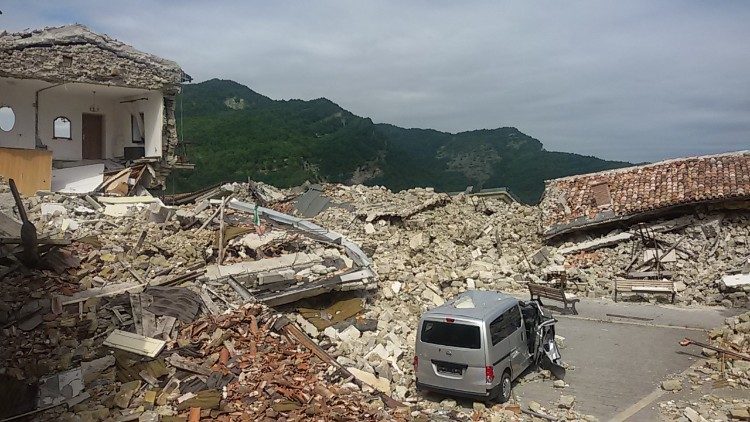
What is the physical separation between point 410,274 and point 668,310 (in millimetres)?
8063

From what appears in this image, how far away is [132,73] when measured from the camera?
2228cm

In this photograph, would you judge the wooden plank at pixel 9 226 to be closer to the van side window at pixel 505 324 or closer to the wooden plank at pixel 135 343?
the wooden plank at pixel 135 343

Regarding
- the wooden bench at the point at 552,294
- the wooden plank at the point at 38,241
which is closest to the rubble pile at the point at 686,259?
the wooden bench at the point at 552,294

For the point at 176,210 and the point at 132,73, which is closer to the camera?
the point at 176,210

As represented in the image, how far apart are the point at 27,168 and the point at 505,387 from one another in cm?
1840

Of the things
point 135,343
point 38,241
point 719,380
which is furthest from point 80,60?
point 719,380

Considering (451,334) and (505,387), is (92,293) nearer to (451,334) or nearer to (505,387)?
(451,334)

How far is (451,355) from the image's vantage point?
387 inches

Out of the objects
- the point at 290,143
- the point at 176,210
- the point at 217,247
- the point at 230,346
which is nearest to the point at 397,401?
the point at 230,346

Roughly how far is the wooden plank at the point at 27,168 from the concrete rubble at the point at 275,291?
101 inches

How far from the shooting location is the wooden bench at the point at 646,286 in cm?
1806

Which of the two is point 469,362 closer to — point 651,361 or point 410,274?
point 651,361

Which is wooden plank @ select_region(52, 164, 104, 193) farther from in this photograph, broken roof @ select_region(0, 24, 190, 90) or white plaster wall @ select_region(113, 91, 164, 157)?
broken roof @ select_region(0, 24, 190, 90)

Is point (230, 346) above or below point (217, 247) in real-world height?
below
